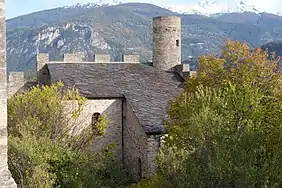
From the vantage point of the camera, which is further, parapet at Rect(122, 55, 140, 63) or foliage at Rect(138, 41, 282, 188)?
parapet at Rect(122, 55, 140, 63)

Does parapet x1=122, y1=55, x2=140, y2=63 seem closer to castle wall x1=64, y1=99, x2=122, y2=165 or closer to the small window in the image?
castle wall x1=64, y1=99, x2=122, y2=165

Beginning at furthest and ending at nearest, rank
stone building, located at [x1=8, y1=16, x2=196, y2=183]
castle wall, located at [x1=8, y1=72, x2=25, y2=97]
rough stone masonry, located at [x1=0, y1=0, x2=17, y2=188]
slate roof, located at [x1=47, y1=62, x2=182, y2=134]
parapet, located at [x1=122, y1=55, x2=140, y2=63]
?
parapet, located at [x1=122, y1=55, x2=140, y2=63], castle wall, located at [x1=8, y1=72, x2=25, y2=97], slate roof, located at [x1=47, y1=62, x2=182, y2=134], stone building, located at [x1=8, y1=16, x2=196, y2=183], rough stone masonry, located at [x1=0, y1=0, x2=17, y2=188]

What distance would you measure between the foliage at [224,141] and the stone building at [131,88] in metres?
8.05

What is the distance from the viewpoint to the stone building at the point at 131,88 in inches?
1237

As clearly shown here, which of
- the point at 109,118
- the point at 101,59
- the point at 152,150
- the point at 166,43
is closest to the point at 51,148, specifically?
the point at 152,150

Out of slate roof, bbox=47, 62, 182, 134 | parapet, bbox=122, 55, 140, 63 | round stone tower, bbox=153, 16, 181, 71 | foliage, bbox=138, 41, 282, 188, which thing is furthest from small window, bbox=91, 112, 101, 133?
foliage, bbox=138, 41, 282, 188

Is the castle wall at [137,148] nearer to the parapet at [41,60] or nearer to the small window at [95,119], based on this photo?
the small window at [95,119]

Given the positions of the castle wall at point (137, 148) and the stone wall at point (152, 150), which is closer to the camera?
the stone wall at point (152, 150)

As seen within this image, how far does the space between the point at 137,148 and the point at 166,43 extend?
11.4m

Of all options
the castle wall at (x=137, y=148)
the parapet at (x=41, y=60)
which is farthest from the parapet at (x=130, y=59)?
A: the castle wall at (x=137, y=148)

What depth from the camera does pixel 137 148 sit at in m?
32.5

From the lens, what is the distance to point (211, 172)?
56.4 feet

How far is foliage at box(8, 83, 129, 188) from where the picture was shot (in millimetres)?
23734

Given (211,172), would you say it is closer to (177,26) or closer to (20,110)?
(20,110)
